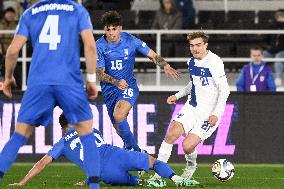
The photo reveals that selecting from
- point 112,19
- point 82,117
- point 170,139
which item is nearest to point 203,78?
point 170,139

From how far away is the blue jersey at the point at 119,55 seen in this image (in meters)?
15.4

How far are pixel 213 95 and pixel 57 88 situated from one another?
164 inches

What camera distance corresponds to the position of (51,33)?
1034cm

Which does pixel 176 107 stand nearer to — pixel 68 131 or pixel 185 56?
pixel 185 56

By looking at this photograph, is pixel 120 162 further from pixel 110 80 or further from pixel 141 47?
pixel 141 47

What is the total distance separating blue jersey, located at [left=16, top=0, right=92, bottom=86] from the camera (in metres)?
10.3

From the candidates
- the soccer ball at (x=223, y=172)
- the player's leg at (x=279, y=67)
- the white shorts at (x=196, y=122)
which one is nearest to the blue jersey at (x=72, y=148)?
the white shorts at (x=196, y=122)

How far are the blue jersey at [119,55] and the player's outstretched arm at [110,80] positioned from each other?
177mm

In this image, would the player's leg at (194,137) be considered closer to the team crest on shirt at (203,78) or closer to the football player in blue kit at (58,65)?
the team crest on shirt at (203,78)

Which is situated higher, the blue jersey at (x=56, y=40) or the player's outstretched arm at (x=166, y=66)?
the blue jersey at (x=56, y=40)

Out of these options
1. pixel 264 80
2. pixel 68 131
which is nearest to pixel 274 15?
pixel 264 80

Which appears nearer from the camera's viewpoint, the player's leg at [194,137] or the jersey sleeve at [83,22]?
the jersey sleeve at [83,22]

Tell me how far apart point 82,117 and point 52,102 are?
1.05ft

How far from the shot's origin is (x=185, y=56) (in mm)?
21438
